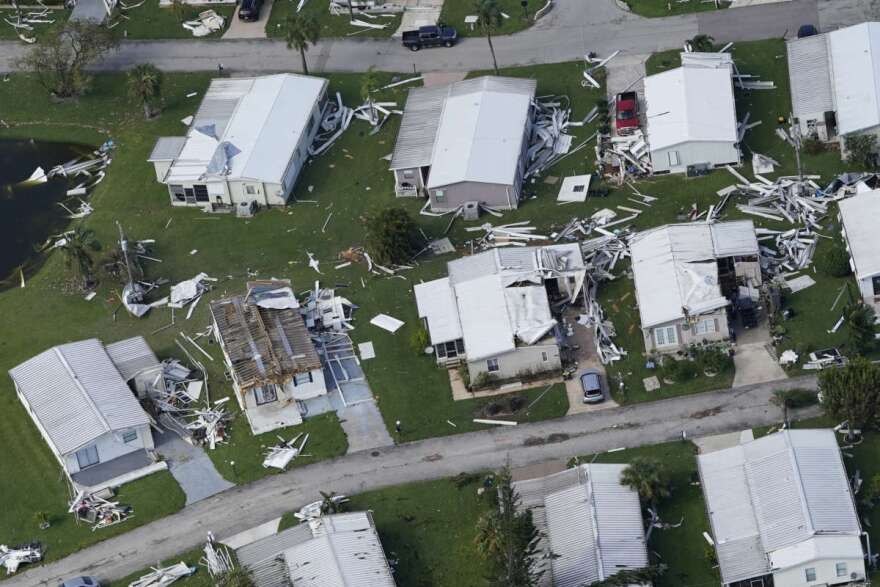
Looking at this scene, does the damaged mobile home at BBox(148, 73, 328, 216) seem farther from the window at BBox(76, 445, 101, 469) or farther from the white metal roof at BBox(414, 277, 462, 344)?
the window at BBox(76, 445, 101, 469)

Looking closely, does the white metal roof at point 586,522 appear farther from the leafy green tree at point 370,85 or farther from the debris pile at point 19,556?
the leafy green tree at point 370,85

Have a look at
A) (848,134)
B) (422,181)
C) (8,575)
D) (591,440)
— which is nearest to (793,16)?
(848,134)

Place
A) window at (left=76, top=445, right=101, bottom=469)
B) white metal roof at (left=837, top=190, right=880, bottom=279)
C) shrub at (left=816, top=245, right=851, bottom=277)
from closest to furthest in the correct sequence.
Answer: window at (left=76, top=445, right=101, bottom=469) → white metal roof at (left=837, top=190, right=880, bottom=279) → shrub at (left=816, top=245, right=851, bottom=277)

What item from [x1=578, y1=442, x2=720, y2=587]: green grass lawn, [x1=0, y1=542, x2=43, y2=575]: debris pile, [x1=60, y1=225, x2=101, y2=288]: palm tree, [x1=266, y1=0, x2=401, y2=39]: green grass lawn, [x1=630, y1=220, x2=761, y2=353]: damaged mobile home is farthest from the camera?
[x1=266, y1=0, x2=401, y2=39]: green grass lawn

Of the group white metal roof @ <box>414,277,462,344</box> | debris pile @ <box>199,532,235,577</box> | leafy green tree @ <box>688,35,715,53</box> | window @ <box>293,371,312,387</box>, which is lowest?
debris pile @ <box>199,532,235,577</box>

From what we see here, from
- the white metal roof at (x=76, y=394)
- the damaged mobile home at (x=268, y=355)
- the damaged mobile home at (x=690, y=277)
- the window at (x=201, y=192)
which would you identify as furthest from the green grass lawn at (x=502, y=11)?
the white metal roof at (x=76, y=394)

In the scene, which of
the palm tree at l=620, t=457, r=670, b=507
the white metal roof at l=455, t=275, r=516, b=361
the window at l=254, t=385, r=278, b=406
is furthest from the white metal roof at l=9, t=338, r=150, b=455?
the palm tree at l=620, t=457, r=670, b=507
